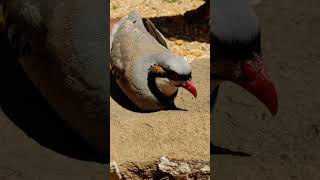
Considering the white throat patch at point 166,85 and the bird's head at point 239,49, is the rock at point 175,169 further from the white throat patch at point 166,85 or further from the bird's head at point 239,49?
the white throat patch at point 166,85

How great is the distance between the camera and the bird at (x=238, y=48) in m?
1.21

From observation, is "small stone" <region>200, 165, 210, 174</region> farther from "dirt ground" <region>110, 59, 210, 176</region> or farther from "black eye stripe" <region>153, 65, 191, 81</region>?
"black eye stripe" <region>153, 65, 191, 81</region>

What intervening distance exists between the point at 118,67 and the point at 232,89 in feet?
1.32

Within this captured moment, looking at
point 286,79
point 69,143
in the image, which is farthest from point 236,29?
point 286,79

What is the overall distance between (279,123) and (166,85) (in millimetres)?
420

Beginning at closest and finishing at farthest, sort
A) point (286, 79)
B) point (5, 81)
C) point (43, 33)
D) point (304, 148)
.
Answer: point (43, 33)
point (5, 81)
point (304, 148)
point (286, 79)

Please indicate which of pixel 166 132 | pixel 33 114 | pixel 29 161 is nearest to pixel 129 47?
pixel 166 132

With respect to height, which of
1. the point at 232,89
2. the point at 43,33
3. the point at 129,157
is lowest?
the point at 129,157

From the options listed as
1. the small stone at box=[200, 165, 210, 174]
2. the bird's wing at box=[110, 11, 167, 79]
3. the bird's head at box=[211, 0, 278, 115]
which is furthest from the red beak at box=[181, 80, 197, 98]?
the bird's head at box=[211, 0, 278, 115]

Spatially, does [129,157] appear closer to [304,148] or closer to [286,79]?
[304,148]

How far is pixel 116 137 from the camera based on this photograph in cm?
172

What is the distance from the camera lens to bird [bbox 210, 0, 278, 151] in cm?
121

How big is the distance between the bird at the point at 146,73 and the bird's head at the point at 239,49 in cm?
51

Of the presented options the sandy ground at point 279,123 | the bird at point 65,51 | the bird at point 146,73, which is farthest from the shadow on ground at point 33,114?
the bird at point 146,73
